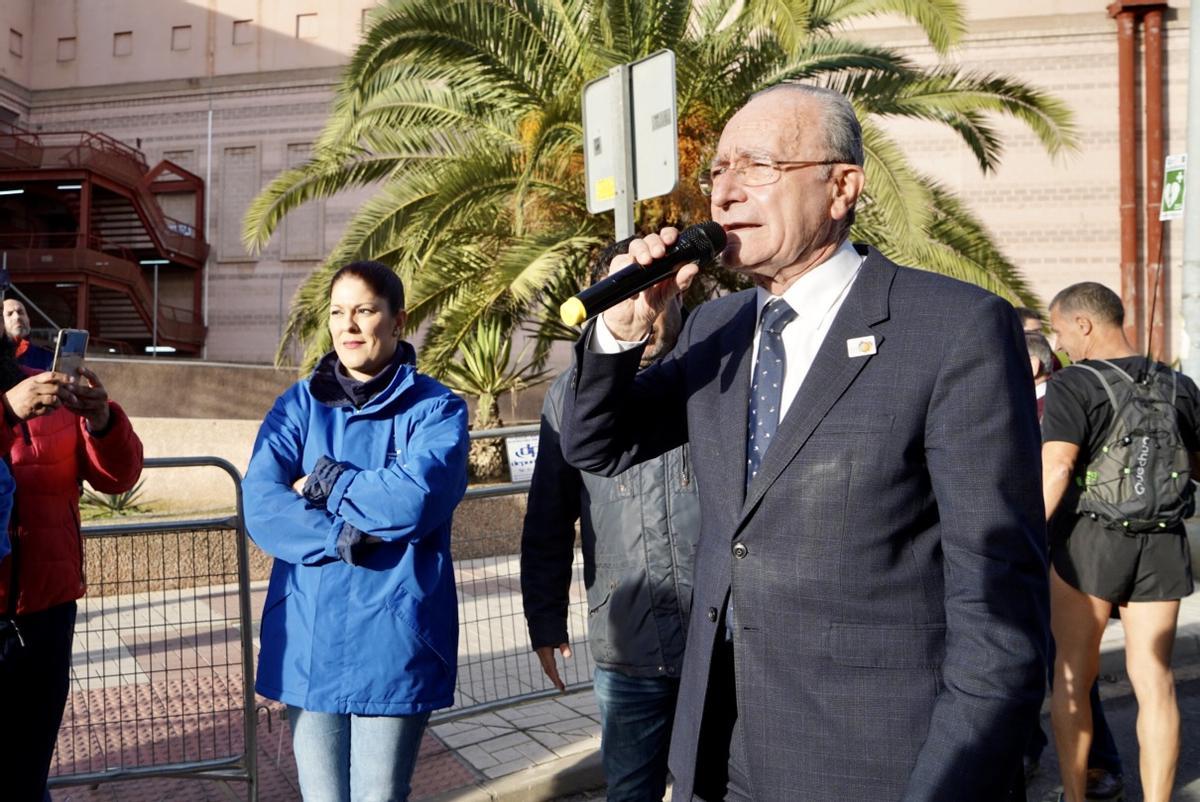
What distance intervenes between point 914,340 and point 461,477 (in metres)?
1.66

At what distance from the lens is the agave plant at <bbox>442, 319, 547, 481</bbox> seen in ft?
40.1

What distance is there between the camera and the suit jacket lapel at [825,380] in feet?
5.78

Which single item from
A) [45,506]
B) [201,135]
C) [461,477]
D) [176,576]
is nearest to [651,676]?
[461,477]

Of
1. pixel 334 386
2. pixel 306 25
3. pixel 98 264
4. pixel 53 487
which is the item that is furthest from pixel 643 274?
pixel 306 25

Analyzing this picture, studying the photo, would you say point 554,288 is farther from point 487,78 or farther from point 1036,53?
point 1036,53

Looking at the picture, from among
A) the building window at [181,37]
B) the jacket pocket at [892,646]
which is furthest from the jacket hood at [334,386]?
the building window at [181,37]

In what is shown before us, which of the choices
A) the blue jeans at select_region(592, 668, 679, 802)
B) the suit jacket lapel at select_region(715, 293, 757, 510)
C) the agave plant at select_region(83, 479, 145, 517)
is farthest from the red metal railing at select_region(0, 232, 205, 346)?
the suit jacket lapel at select_region(715, 293, 757, 510)

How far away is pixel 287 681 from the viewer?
2.87m

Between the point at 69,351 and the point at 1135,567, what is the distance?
12.2ft

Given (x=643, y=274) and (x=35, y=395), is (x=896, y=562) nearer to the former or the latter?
(x=643, y=274)

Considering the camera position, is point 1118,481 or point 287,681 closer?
point 287,681

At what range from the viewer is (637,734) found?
10.2 ft

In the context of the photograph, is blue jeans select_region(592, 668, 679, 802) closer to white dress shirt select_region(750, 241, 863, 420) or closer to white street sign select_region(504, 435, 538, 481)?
white dress shirt select_region(750, 241, 863, 420)

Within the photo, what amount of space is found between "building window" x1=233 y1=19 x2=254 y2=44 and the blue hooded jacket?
2604 centimetres
